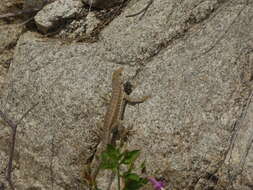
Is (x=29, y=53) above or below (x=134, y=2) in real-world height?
below

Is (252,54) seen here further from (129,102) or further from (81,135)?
(81,135)

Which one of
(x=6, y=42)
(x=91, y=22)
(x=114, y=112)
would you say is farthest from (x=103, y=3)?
(x=114, y=112)

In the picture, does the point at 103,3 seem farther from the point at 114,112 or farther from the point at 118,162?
the point at 118,162

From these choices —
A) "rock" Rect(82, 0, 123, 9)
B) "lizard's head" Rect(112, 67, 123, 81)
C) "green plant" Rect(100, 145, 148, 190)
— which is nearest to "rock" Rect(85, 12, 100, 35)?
"rock" Rect(82, 0, 123, 9)

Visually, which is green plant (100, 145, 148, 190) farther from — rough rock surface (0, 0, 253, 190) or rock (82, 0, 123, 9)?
rock (82, 0, 123, 9)

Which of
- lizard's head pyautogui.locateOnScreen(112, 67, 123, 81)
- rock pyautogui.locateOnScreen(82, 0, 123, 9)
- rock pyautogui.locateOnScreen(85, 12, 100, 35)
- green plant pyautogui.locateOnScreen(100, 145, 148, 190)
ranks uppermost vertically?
rock pyautogui.locateOnScreen(82, 0, 123, 9)

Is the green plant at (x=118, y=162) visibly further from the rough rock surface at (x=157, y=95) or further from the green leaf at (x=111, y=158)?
the rough rock surface at (x=157, y=95)

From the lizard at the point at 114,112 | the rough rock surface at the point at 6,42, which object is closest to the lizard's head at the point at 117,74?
the lizard at the point at 114,112

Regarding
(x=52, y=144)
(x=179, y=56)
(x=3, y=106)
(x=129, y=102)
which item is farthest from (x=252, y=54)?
(x=3, y=106)
